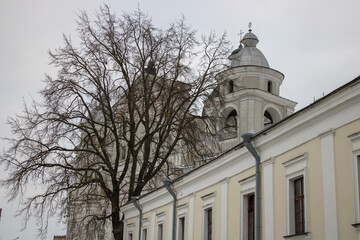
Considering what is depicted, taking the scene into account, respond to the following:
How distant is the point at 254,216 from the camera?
1416 centimetres

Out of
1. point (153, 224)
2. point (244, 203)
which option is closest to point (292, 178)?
point (244, 203)

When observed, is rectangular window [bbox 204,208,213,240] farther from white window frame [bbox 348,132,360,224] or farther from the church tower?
the church tower

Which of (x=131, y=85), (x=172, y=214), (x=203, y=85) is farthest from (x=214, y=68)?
(x=172, y=214)

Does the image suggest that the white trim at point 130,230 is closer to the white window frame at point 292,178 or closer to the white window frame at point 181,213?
the white window frame at point 181,213

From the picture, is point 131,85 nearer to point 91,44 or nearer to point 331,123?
point 91,44

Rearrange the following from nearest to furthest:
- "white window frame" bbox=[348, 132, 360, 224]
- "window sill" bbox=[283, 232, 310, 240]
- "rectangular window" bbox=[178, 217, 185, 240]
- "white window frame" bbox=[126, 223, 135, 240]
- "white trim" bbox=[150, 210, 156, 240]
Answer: "white window frame" bbox=[348, 132, 360, 224] → "window sill" bbox=[283, 232, 310, 240] → "rectangular window" bbox=[178, 217, 185, 240] → "white trim" bbox=[150, 210, 156, 240] → "white window frame" bbox=[126, 223, 135, 240]

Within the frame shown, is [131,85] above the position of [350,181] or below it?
above

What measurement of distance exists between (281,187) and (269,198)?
592mm

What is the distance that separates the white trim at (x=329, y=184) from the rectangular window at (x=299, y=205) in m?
1.12

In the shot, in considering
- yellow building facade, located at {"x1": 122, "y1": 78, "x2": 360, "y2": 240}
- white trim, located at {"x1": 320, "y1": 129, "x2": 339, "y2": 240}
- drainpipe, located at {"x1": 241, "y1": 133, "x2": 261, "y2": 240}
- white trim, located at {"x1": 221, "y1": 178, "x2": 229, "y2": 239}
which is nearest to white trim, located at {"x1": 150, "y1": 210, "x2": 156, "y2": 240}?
yellow building facade, located at {"x1": 122, "y1": 78, "x2": 360, "y2": 240}

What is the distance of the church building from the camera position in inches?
412

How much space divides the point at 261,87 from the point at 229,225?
84.1ft

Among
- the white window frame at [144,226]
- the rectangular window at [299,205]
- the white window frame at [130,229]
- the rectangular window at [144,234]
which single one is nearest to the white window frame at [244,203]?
the rectangular window at [299,205]

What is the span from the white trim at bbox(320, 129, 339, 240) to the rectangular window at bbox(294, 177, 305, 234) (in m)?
1.12
